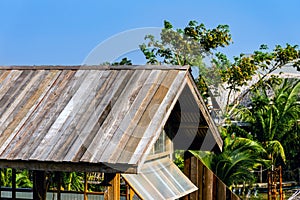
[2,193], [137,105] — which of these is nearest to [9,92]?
[137,105]

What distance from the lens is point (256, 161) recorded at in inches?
767

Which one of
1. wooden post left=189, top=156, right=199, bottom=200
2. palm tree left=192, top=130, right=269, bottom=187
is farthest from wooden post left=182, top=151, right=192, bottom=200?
palm tree left=192, top=130, right=269, bottom=187

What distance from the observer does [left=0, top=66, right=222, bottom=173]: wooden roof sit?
7004 mm

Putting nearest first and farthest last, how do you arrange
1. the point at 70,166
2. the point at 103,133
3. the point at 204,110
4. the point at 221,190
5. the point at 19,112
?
the point at 70,166, the point at 103,133, the point at 19,112, the point at 204,110, the point at 221,190

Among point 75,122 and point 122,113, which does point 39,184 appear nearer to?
point 75,122

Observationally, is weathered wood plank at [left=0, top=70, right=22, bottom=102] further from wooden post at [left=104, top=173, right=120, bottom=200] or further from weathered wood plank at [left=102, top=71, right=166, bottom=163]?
wooden post at [left=104, top=173, right=120, bottom=200]

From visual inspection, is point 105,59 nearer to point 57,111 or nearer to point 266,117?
point 57,111

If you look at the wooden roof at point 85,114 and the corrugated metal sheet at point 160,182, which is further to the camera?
the corrugated metal sheet at point 160,182

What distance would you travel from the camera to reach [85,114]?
7.78m

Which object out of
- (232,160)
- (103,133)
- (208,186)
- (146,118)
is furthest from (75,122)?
(232,160)

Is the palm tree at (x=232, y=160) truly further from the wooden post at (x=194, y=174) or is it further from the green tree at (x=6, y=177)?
the wooden post at (x=194, y=174)

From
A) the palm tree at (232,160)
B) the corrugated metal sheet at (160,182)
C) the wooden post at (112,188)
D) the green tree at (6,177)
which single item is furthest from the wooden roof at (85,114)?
the palm tree at (232,160)

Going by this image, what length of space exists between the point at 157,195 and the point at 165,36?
15755 mm

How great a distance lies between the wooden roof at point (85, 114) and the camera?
7.00 m
